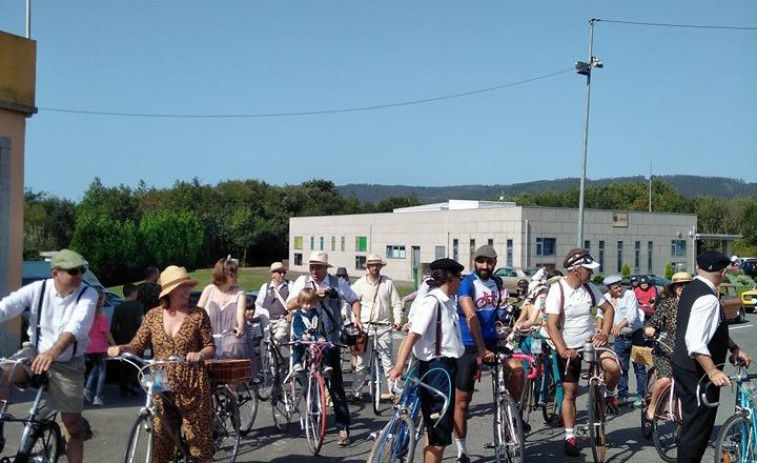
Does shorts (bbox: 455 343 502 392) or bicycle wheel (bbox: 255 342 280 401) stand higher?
shorts (bbox: 455 343 502 392)

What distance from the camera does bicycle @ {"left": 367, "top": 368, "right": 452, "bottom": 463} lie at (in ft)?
18.8

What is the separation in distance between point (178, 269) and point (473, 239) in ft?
154

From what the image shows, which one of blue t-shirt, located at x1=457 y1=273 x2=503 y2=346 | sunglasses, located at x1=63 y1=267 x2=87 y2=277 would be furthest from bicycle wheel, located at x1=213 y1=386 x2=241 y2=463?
blue t-shirt, located at x1=457 y1=273 x2=503 y2=346

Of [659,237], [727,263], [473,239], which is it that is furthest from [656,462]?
[659,237]

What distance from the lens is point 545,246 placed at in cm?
5019

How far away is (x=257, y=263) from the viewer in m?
85.2

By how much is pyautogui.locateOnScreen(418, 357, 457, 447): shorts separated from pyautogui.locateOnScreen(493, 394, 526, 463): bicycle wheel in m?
0.81

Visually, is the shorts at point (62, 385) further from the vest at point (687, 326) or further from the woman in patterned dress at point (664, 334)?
the woman in patterned dress at point (664, 334)

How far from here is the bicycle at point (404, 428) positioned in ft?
18.8

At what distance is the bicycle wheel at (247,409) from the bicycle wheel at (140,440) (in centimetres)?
281

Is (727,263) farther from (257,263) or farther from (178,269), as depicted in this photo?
(257,263)

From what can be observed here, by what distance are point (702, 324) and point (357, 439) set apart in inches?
159

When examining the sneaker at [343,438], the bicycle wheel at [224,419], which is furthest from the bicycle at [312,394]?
the bicycle wheel at [224,419]

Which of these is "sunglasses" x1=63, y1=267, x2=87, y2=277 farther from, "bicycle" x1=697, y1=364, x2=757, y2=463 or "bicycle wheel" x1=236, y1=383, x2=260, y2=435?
"bicycle" x1=697, y1=364, x2=757, y2=463
